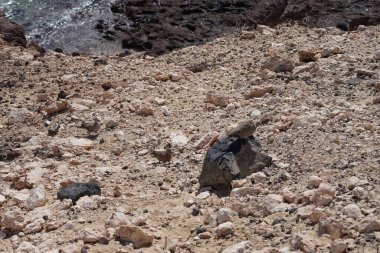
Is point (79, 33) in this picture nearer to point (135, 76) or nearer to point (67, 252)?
point (135, 76)

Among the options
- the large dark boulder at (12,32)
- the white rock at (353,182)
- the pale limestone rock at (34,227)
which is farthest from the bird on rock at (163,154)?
the large dark boulder at (12,32)

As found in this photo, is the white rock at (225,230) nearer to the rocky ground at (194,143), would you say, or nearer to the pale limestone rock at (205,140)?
the rocky ground at (194,143)

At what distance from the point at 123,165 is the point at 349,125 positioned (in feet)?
5.46

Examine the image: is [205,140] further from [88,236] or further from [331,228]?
[331,228]

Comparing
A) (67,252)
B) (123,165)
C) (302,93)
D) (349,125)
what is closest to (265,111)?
(302,93)

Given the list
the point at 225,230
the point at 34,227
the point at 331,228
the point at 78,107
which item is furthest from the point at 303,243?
the point at 78,107

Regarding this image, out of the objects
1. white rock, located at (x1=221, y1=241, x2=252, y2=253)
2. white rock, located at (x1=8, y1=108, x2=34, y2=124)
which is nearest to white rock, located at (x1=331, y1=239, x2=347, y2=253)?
white rock, located at (x1=221, y1=241, x2=252, y2=253)

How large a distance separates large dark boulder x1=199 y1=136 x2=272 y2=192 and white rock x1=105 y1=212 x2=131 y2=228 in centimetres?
72

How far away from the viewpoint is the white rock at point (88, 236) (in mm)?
4348

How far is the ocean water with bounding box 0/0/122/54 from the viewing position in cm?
923

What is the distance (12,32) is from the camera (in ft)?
30.2

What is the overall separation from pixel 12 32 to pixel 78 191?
15.5 feet

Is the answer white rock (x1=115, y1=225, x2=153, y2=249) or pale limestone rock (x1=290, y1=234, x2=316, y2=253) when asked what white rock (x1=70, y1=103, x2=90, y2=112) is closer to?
white rock (x1=115, y1=225, x2=153, y2=249)

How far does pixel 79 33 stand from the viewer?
9523 mm
